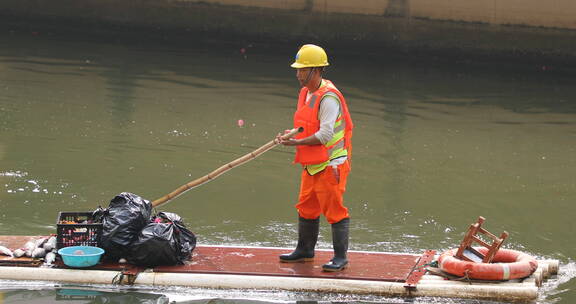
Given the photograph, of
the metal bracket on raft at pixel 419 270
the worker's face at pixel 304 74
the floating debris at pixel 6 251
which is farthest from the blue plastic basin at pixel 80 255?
the metal bracket on raft at pixel 419 270

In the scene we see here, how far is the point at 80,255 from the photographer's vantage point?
7.36m

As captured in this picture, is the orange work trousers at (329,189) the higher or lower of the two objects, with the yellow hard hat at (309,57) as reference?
lower

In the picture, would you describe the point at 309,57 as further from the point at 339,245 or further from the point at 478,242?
the point at 478,242

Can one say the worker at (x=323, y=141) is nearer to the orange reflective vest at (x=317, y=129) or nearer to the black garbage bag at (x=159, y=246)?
the orange reflective vest at (x=317, y=129)

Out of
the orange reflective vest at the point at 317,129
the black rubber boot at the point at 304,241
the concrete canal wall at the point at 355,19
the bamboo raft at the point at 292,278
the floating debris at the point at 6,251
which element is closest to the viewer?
the bamboo raft at the point at 292,278

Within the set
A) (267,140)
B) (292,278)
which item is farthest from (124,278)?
(267,140)

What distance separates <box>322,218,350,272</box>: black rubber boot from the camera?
24.4 feet

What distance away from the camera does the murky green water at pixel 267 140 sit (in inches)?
378

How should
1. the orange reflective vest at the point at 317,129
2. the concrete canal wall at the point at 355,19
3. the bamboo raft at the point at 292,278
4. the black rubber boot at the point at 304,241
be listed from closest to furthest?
the bamboo raft at the point at 292,278 → the orange reflective vest at the point at 317,129 → the black rubber boot at the point at 304,241 → the concrete canal wall at the point at 355,19

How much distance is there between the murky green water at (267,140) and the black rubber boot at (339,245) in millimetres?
362

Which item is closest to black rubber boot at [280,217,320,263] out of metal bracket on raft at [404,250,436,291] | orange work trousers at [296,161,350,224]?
orange work trousers at [296,161,350,224]

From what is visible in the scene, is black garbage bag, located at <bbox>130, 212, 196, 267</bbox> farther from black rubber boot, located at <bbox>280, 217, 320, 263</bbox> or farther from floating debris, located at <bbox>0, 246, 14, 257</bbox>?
floating debris, located at <bbox>0, 246, 14, 257</bbox>

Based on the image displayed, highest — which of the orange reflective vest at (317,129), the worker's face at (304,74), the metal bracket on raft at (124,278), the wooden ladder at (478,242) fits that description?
the worker's face at (304,74)

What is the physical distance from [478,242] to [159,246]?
2.57 m
